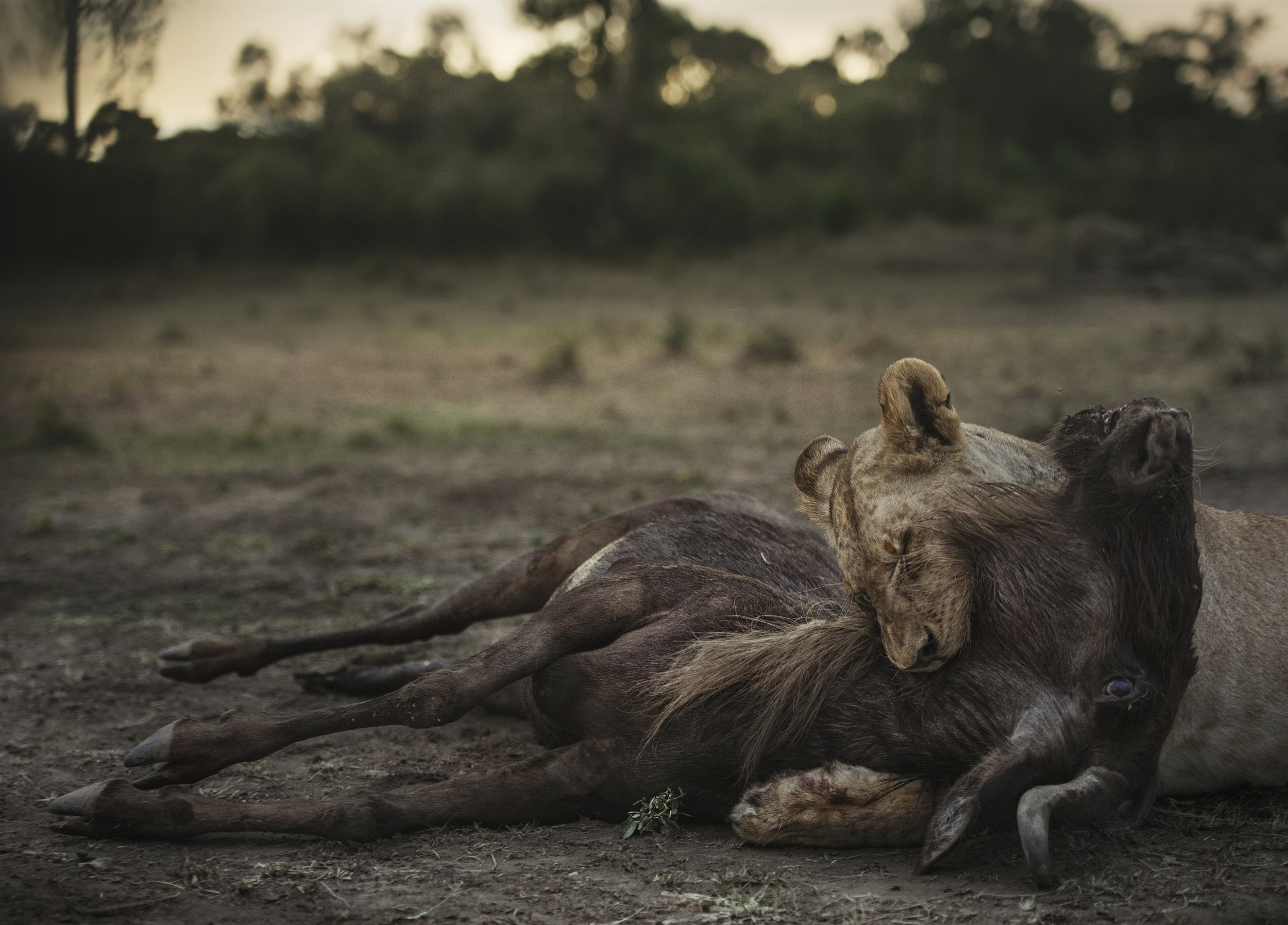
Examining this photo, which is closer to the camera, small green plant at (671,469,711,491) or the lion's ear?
the lion's ear

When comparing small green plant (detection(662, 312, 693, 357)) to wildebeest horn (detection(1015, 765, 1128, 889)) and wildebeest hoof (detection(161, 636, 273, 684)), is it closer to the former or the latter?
wildebeest hoof (detection(161, 636, 273, 684))

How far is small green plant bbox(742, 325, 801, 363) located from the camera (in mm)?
10703

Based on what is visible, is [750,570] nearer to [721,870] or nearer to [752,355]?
[721,870]

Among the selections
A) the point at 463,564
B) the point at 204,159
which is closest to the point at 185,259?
the point at 204,159

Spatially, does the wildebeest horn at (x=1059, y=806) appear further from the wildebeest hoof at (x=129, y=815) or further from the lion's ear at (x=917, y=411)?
the wildebeest hoof at (x=129, y=815)

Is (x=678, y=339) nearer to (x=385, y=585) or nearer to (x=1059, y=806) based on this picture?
(x=385, y=585)

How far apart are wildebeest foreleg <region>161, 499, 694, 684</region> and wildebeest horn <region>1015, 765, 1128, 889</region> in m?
1.49

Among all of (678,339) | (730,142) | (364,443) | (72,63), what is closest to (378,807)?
(72,63)

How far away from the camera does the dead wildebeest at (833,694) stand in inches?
85.8

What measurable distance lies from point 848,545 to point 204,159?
29.6 ft

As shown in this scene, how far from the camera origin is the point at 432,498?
6.27 m

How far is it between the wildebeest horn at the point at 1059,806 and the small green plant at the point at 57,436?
23.2ft

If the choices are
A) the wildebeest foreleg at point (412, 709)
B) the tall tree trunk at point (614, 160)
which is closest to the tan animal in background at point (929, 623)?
the wildebeest foreleg at point (412, 709)

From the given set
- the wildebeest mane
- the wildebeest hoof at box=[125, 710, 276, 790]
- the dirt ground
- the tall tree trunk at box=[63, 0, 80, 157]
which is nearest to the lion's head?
the wildebeest mane
